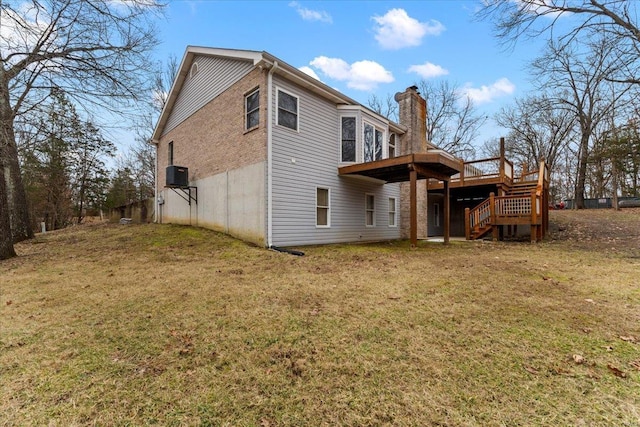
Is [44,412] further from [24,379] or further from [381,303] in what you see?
[381,303]

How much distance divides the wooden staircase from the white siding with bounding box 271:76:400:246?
4.72 meters

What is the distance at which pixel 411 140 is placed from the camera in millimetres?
13078

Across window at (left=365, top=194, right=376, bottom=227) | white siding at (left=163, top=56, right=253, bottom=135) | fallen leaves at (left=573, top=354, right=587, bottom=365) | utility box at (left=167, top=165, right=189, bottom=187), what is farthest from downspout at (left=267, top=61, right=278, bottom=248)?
fallen leaves at (left=573, top=354, right=587, bottom=365)

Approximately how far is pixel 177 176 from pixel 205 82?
3.90 meters

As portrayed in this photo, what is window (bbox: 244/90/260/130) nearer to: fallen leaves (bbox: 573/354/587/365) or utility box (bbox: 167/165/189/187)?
utility box (bbox: 167/165/189/187)

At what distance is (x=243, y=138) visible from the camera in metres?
9.29

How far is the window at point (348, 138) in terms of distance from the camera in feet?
35.3

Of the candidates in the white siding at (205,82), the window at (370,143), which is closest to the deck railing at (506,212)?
the window at (370,143)

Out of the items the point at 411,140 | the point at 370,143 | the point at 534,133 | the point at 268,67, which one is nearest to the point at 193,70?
the point at 268,67

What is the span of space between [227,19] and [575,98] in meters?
26.3

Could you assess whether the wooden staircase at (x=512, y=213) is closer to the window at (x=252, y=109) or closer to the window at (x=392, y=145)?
the window at (x=392, y=145)

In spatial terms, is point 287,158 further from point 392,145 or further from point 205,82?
point 392,145

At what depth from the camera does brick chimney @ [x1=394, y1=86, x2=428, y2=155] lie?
512 inches

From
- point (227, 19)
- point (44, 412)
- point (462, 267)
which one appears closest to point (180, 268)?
point (44, 412)
